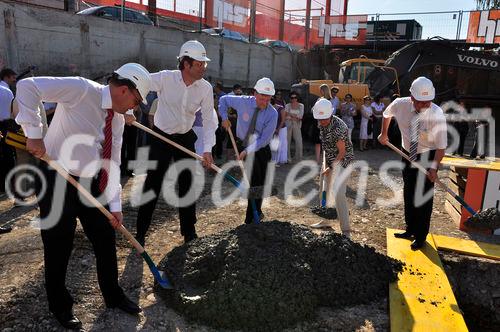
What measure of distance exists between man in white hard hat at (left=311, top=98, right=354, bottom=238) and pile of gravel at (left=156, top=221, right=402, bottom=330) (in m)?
0.73

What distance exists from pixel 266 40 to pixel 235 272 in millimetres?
16627

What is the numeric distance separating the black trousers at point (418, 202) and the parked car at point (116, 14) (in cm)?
1023

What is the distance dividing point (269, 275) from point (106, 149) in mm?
1565

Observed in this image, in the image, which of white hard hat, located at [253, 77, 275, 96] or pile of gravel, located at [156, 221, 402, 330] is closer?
pile of gravel, located at [156, 221, 402, 330]

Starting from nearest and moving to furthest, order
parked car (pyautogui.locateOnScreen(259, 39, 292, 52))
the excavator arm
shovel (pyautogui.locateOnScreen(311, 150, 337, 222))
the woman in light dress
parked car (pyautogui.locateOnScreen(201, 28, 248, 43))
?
1. shovel (pyautogui.locateOnScreen(311, 150, 337, 222))
2. the woman in light dress
3. the excavator arm
4. parked car (pyautogui.locateOnScreen(201, 28, 248, 43))
5. parked car (pyautogui.locateOnScreen(259, 39, 292, 52))

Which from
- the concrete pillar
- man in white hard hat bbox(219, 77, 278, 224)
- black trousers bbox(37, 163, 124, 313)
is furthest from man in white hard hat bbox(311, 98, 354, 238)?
the concrete pillar

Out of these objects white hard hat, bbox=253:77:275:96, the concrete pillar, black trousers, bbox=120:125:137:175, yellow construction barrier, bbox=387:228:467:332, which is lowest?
yellow construction barrier, bbox=387:228:467:332

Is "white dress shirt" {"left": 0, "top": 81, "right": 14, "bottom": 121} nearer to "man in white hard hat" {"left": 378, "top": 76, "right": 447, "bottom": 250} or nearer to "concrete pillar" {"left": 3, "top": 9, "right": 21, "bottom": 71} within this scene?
"concrete pillar" {"left": 3, "top": 9, "right": 21, "bottom": 71}

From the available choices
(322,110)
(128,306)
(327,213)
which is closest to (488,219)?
(327,213)

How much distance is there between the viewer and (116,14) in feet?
41.0

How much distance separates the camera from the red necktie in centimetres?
273

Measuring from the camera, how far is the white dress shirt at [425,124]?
433 centimetres

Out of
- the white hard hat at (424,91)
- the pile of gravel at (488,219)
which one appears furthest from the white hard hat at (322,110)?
the pile of gravel at (488,219)

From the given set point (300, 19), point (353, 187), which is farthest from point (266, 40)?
point (353, 187)
